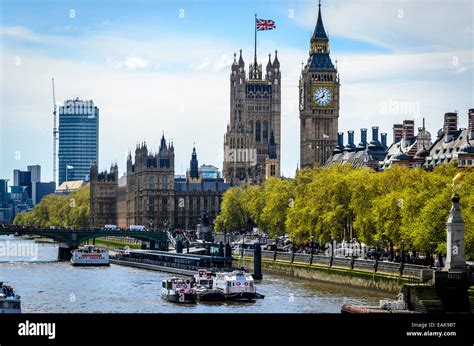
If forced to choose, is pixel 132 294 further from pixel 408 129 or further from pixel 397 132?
pixel 397 132

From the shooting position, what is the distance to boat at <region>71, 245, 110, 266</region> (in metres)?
121

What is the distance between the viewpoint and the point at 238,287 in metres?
77.4

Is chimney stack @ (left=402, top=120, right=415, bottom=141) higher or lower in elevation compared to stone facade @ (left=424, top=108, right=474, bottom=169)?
higher

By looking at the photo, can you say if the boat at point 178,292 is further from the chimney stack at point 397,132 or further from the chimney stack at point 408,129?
the chimney stack at point 397,132

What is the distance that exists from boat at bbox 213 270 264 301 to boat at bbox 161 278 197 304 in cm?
223

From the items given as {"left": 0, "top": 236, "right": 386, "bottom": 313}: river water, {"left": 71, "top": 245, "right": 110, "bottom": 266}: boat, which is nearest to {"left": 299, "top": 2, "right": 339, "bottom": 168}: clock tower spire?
{"left": 71, "top": 245, "right": 110, "bottom": 266}: boat

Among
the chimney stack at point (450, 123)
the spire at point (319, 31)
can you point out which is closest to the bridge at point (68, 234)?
the chimney stack at point (450, 123)

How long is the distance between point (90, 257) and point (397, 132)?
36964 mm

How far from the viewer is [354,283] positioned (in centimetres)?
8369

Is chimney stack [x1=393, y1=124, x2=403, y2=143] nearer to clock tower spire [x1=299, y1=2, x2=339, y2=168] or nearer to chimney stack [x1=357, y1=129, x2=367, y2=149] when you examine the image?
chimney stack [x1=357, y1=129, x2=367, y2=149]

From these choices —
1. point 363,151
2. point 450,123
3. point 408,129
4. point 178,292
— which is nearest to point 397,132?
point 408,129
